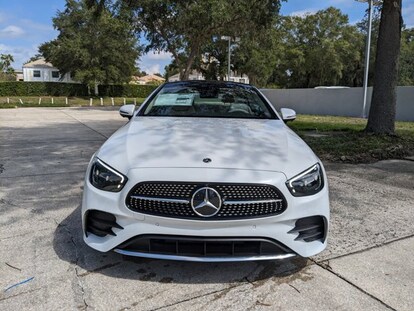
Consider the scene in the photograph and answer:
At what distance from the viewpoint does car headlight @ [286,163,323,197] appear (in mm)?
2512

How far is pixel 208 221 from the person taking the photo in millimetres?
2383

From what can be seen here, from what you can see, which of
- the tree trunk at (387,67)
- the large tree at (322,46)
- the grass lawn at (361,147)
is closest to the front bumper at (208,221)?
the grass lawn at (361,147)

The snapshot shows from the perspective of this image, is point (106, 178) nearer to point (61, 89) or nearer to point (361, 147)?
point (361, 147)

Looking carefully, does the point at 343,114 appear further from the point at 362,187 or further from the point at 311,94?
the point at 362,187

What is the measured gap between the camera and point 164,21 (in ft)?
62.9

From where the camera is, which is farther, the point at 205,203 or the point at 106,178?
the point at 106,178

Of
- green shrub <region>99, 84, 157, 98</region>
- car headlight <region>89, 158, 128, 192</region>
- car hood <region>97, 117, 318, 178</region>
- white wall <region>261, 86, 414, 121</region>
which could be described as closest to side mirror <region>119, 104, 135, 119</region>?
car hood <region>97, 117, 318, 178</region>

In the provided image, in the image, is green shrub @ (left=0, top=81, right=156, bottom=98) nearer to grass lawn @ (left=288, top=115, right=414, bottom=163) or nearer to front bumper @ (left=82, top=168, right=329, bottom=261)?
grass lawn @ (left=288, top=115, right=414, bottom=163)

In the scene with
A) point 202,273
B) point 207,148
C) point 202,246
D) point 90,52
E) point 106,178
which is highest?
point 90,52

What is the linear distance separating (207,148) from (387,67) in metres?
7.04

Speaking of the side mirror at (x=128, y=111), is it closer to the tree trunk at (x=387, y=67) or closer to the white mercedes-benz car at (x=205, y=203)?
the white mercedes-benz car at (x=205, y=203)

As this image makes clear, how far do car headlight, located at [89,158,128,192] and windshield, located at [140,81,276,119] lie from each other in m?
1.39

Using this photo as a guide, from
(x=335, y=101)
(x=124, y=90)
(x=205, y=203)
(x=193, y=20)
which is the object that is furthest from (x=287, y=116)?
(x=124, y=90)

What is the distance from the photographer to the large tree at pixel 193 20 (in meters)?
16.6
